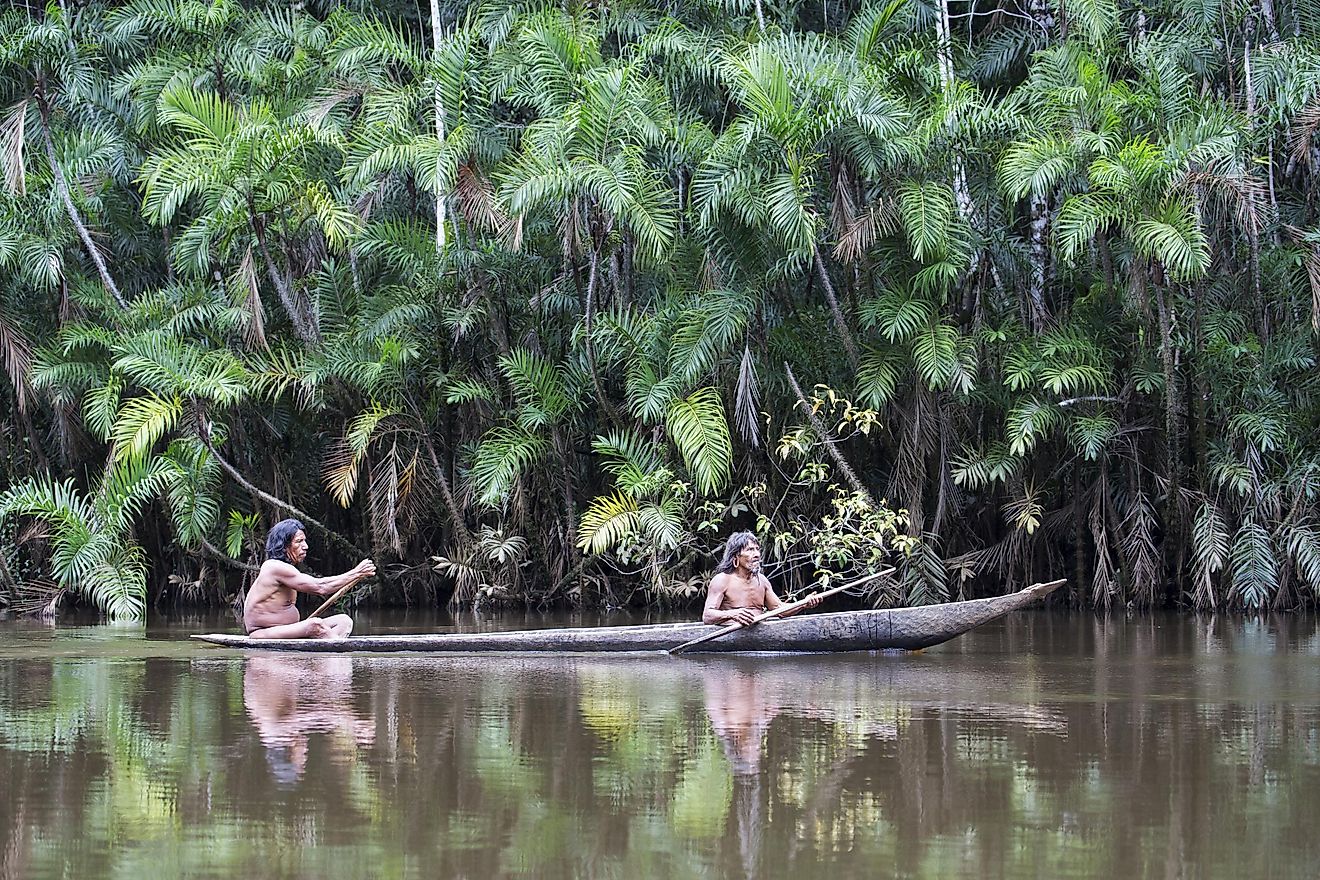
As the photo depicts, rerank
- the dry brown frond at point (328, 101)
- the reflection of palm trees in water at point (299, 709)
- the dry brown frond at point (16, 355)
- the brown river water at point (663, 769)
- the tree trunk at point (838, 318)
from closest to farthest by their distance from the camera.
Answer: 1. the brown river water at point (663, 769)
2. the reflection of palm trees in water at point (299, 709)
3. the tree trunk at point (838, 318)
4. the dry brown frond at point (328, 101)
5. the dry brown frond at point (16, 355)

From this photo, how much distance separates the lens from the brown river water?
5.38 m

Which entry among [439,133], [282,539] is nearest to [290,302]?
[439,133]

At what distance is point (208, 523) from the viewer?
17.1 m

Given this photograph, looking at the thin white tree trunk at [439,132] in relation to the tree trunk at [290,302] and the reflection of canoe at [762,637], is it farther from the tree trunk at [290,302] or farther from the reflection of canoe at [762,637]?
the reflection of canoe at [762,637]

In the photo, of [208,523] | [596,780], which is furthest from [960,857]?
[208,523]

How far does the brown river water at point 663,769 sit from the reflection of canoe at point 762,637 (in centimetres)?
43

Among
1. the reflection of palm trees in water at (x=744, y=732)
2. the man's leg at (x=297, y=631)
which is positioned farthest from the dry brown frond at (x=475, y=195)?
the reflection of palm trees in water at (x=744, y=732)

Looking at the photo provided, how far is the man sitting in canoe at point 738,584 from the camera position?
12281 mm

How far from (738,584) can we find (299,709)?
440 cm

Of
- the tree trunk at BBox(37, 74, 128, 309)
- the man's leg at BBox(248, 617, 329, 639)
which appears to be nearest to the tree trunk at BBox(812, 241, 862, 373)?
the man's leg at BBox(248, 617, 329, 639)

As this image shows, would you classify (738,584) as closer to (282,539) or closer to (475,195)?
(282,539)

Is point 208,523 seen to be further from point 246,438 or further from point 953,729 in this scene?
point 953,729

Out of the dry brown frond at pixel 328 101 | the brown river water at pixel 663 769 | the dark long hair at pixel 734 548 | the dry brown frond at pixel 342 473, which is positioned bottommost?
the brown river water at pixel 663 769

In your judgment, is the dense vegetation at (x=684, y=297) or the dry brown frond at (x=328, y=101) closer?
the dense vegetation at (x=684, y=297)
